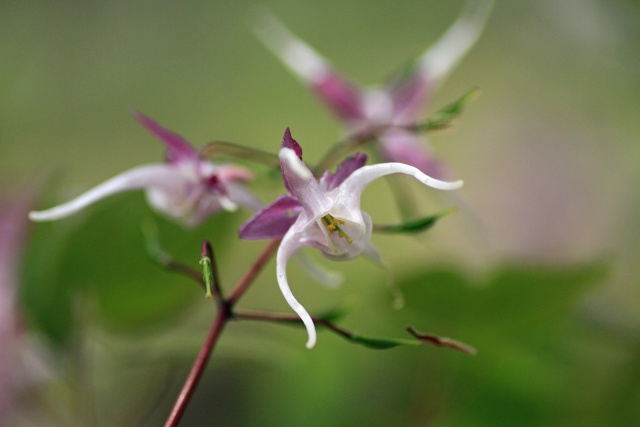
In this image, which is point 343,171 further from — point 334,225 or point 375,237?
point 375,237

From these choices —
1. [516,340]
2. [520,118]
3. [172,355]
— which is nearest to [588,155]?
[520,118]

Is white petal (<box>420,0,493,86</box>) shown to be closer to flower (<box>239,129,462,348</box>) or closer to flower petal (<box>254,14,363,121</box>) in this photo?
flower petal (<box>254,14,363,121</box>)

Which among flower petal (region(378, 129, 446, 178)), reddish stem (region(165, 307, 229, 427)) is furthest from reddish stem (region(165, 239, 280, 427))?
flower petal (region(378, 129, 446, 178))

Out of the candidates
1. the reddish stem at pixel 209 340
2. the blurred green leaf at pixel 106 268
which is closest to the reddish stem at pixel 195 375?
the reddish stem at pixel 209 340

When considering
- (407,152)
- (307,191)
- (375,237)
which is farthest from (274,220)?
(375,237)

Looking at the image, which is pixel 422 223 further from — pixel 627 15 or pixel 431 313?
pixel 627 15
